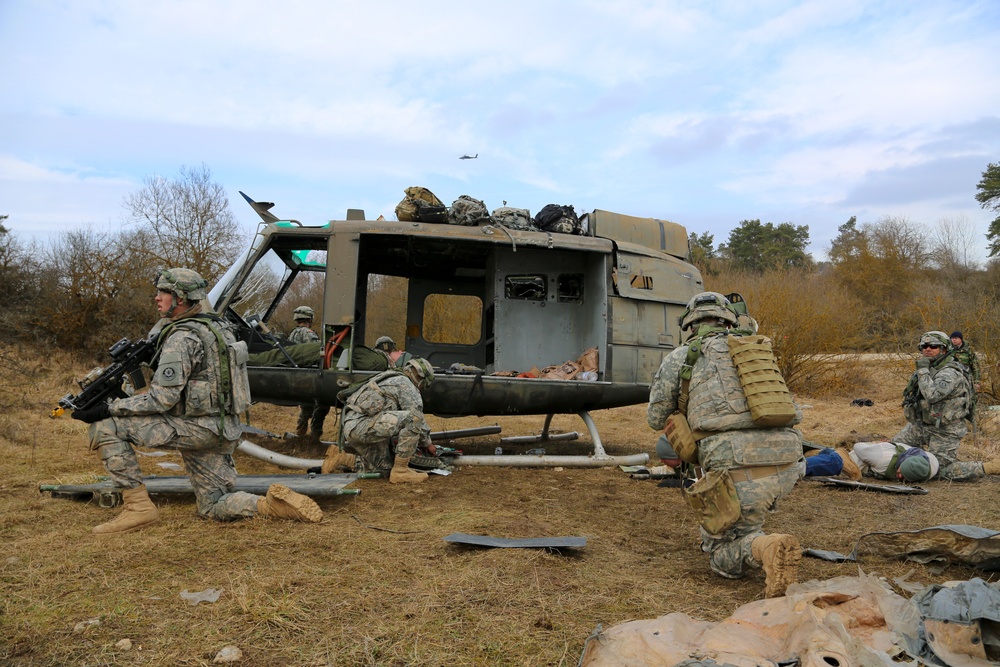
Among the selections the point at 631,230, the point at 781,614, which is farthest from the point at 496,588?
the point at 631,230

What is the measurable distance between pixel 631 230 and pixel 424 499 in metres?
4.31

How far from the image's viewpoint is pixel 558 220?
26.2 feet

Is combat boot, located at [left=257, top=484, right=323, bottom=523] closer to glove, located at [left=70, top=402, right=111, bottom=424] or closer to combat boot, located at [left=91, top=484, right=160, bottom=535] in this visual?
combat boot, located at [left=91, top=484, right=160, bottom=535]

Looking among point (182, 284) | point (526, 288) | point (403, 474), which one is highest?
point (526, 288)

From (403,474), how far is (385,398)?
2.39 feet

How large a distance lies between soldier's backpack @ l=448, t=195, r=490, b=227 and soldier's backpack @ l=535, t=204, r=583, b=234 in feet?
2.32

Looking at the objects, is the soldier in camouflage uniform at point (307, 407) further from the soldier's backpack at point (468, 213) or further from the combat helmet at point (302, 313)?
the soldier's backpack at point (468, 213)

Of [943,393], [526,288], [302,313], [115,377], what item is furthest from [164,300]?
[943,393]

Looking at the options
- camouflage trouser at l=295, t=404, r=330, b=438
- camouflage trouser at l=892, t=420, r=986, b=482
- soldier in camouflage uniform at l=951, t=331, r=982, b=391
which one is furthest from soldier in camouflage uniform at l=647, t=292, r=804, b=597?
camouflage trouser at l=295, t=404, r=330, b=438

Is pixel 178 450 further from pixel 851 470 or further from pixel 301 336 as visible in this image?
pixel 851 470

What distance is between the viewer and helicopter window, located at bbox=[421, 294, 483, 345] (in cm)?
959

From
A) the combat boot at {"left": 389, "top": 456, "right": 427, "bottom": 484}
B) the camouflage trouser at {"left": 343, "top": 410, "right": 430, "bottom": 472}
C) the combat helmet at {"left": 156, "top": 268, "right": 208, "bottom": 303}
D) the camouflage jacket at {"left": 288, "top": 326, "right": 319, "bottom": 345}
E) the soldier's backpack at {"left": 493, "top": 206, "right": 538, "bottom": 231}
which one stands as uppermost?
the soldier's backpack at {"left": 493, "top": 206, "right": 538, "bottom": 231}

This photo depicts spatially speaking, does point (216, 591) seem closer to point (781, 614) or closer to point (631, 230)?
point (781, 614)

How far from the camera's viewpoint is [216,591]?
11.0 ft
